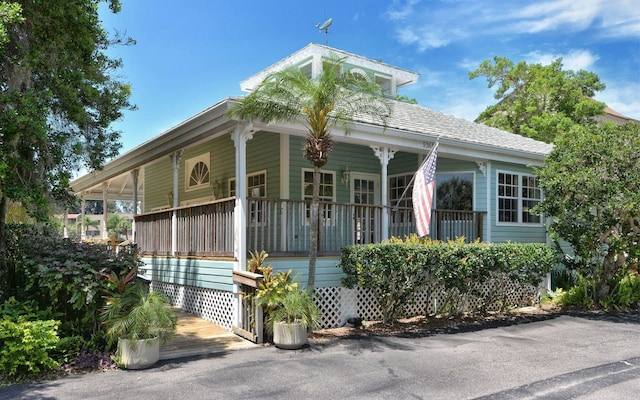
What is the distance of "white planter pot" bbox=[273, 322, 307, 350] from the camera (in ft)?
23.7

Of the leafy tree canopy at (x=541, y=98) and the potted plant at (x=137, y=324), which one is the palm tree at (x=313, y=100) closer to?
the potted plant at (x=137, y=324)

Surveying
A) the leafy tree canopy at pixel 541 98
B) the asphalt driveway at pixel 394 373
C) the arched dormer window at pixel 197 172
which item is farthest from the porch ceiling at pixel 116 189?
the leafy tree canopy at pixel 541 98

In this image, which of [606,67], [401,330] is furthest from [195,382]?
[606,67]

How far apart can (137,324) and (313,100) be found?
4.32 m

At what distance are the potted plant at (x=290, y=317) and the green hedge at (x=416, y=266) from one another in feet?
4.73

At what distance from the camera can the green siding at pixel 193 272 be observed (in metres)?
8.88

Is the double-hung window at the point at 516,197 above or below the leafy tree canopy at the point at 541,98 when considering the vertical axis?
below

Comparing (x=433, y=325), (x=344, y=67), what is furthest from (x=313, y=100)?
(x=344, y=67)

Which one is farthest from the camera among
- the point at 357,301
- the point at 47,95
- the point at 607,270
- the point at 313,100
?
the point at 607,270

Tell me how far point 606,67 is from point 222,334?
2814 centimetres

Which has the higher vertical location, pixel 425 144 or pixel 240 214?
pixel 425 144

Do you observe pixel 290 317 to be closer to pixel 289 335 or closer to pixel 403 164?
pixel 289 335

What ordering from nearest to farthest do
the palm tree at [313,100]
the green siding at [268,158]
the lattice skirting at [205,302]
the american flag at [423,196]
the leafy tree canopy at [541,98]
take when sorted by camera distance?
the palm tree at [313,100]
the lattice skirting at [205,302]
the american flag at [423,196]
the green siding at [268,158]
the leafy tree canopy at [541,98]

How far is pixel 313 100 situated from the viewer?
7.88 m
